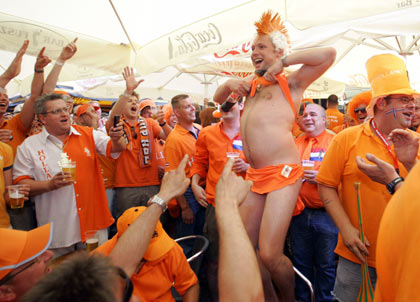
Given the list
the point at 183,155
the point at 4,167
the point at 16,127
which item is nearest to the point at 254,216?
the point at 183,155

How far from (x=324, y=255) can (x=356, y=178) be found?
1.33 meters

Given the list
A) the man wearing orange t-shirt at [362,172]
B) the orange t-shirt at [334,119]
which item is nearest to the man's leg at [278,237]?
the man wearing orange t-shirt at [362,172]

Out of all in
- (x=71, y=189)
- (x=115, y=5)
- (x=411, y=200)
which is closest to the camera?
(x=411, y=200)

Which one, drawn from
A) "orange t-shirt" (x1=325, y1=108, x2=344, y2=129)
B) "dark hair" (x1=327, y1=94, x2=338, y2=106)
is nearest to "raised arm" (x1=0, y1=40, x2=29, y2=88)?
"orange t-shirt" (x1=325, y1=108, x2=344, y2=129)

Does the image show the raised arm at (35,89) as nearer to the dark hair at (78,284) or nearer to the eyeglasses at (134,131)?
the eyeglasses at (134,131)

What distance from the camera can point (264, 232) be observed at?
2264 mm

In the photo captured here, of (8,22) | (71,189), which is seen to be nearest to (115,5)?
(8,22)

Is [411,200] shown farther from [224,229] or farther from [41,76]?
[41,76]

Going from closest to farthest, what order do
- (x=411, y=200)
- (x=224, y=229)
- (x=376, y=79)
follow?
(x=411, y=200) → (x=224, y=229) → (x=376, y=79)

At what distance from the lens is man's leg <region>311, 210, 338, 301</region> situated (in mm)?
3182

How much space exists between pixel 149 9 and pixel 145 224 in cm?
394

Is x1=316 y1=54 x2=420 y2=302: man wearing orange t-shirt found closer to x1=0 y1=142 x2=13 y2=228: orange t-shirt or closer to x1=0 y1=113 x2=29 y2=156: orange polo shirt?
x1=0 y1=142 x2=13 y2=228: orange t-shirt

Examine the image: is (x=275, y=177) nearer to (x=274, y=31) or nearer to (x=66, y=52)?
(x=274, y=31)

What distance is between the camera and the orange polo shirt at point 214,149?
3.58 metres
